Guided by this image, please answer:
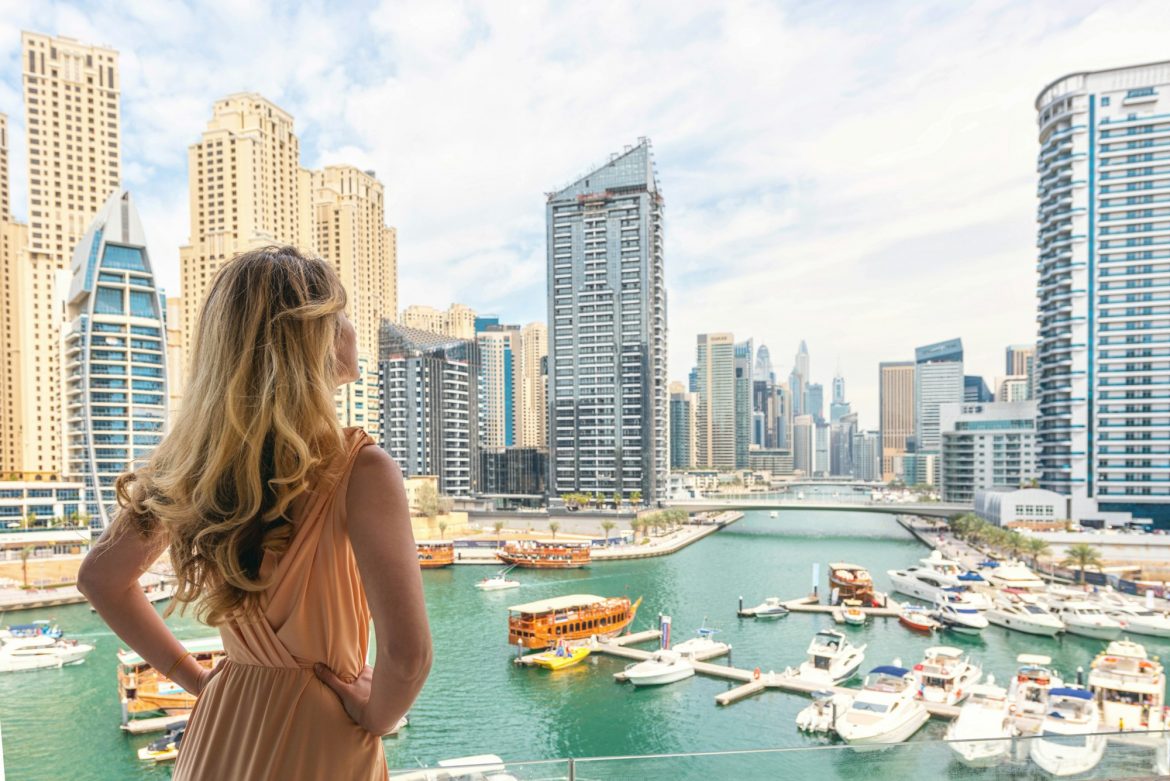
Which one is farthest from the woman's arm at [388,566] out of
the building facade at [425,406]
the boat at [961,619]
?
the building facade at [425,406]

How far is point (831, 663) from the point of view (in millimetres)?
8750

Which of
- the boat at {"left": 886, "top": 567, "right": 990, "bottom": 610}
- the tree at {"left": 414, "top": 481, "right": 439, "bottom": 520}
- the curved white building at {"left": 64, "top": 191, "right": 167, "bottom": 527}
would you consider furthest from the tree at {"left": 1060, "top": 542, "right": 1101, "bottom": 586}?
the curved white building at {"left": 64, "top": 191, "right": 167, "bottom": 527}

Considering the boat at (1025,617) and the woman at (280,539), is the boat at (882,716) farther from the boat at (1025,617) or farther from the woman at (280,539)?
the woman at (280,539)

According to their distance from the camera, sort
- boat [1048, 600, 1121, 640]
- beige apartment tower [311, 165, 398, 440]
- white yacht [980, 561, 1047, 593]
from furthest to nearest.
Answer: beige apartment tower [311, 165, 398, 440], white yacht [980, 561, 1047, 593], boat [1048, 600, 1121, 640]

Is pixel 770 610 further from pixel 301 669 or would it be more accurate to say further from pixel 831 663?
pixel 301 669

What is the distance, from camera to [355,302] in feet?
112

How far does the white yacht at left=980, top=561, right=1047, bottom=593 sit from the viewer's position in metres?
14.2

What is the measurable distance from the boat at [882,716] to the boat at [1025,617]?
5.16 metres

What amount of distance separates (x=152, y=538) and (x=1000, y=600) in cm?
1475

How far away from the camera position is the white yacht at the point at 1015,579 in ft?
46.6

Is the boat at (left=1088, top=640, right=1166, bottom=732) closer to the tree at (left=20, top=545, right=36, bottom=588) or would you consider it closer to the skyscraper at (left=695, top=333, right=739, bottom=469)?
the tree at (left=20, top=545, right=36, bottom=588)

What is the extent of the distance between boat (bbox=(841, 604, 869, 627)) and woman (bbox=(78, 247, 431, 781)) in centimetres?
1243

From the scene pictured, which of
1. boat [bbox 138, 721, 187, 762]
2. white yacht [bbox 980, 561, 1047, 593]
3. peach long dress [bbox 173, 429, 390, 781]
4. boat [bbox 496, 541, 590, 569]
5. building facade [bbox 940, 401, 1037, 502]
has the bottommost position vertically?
boat [bbox 496, 541, 590, 569]

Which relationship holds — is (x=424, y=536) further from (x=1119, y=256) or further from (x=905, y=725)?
(x=1119, y=256)
